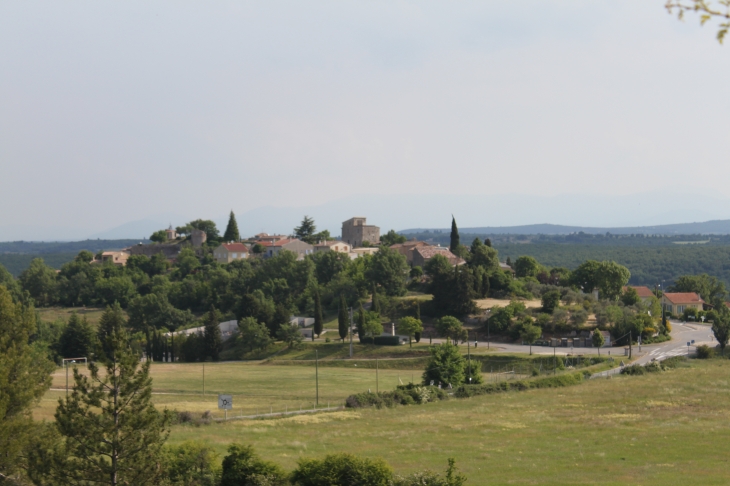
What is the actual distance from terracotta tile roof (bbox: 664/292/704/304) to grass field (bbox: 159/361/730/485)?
54241 mm

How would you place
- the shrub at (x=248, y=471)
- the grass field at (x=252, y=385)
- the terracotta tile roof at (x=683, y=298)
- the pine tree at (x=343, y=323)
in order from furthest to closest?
the terracotta tile roof at (x=683, y=298), the pine tree at (x=343, y=323), the grass field at (x=252, y=385), the shrub at (x=248, y=471)

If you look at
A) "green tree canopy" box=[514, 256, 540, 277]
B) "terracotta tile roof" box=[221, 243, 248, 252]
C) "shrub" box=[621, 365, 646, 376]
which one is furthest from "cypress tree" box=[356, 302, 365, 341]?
"terracotta tile roof" box=[221, 243, 248, 252]

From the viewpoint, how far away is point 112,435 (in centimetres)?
1956

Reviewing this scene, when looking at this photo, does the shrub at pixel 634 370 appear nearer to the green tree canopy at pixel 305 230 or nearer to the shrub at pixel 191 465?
the shrub at pixel 191 465

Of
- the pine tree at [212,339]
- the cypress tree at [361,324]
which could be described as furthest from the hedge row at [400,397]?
the pine tree at [212,339]

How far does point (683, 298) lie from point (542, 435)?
7554cm

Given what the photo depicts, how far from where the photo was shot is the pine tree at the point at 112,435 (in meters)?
19.5

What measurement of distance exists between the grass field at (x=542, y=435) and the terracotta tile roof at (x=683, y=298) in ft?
178

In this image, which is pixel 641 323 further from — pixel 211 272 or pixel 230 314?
pixel 211 272

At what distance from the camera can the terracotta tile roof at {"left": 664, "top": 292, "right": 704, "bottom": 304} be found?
99500 mm

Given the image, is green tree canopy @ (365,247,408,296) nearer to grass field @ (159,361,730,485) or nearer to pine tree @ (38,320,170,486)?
grass field @ (159,361,730,485)

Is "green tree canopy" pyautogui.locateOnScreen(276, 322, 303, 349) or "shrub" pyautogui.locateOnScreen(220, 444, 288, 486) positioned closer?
"shrub" pyautogui.locateOnScreen(220, 444, 288, 486)

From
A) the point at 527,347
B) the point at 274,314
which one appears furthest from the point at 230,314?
the point at 527,347

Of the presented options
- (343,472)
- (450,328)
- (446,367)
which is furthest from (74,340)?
(343,472)
